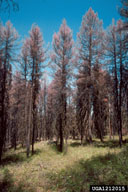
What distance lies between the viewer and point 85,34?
1168cm

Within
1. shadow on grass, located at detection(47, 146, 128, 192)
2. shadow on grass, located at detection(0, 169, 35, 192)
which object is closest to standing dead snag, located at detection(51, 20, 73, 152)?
shadow on grass, located at detection(47, 146, 128, 192)

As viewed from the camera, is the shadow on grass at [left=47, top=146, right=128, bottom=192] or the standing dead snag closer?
the shadow on grass at [left=47, top=146, right=128, bottom=192]

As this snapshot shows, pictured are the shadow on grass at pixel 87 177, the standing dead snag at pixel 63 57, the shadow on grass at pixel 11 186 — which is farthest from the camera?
the standing dead snag at pixel 63 57

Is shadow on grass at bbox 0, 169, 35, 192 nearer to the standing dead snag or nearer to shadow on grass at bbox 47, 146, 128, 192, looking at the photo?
shadow on grass at bbox 47, 146, 128, 192

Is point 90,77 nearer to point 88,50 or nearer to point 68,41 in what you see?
point 88,50

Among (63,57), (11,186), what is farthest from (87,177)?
(63,57)

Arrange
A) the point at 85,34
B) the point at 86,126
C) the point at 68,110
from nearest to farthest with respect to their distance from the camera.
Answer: the point at 86,126 → the point at 68,110 → the point at 85,34

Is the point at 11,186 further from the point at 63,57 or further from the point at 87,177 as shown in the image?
the point at 63,57

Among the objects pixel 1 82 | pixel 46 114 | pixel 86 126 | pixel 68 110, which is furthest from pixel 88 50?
pixel 46 114

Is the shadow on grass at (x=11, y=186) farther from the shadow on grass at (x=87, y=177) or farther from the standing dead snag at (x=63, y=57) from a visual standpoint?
the standing dead snag at (x=63, y=57)

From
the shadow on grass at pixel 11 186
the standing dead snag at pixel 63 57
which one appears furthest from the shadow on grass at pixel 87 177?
the standing dead snag at pixel 63 57

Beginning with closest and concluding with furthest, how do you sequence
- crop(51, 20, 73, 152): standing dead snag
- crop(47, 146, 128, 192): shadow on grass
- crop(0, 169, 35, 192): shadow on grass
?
crop(47, 146, 128, 192): shadow on grass < crop(0, 169, 35, 192): shadow on grass < crop(51, 20, 73, 152): standing dead snag

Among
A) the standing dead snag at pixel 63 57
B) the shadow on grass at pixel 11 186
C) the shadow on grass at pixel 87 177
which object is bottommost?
the shadow on grass at pixel 11 186

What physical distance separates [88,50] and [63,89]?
4.78 meters
